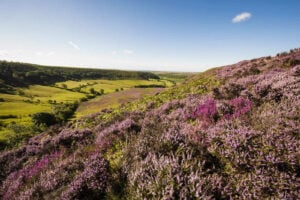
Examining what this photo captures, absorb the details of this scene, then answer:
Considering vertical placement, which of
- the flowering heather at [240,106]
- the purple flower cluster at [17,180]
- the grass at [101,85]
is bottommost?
the grass at [101,85]

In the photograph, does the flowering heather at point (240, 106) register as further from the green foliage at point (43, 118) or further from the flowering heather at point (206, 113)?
the green foliage at point (43, 118)

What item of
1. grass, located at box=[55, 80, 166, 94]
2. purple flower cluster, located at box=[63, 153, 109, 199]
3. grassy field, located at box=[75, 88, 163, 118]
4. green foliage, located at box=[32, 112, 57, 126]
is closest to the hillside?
purple flower cluster, located at box=[63, 153, 109, 199]

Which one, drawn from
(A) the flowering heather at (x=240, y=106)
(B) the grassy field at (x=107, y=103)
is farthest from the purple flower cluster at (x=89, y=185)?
(B) the grassy field at (x=107, y=103)

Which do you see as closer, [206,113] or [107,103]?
[206,113]

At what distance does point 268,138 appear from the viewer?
3.51m

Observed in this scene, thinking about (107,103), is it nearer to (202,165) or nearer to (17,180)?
(17,180)

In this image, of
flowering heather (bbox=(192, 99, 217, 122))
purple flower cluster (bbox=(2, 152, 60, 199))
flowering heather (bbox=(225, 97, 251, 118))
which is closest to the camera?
purple flower cluster (bbox=(2, 152, 60, 199))

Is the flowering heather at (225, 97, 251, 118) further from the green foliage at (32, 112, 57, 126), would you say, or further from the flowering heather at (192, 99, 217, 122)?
the green foliage at (32, 112, 57, 126)

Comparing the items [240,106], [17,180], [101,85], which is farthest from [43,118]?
[101,85]

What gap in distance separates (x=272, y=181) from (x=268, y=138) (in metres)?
0.96

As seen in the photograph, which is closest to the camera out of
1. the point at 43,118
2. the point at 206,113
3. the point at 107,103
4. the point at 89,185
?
the point at 89,185

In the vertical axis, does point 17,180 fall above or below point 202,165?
below

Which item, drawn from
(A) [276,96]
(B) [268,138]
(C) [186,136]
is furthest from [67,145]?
(A) [276,96]

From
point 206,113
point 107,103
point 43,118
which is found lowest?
point 43,118
